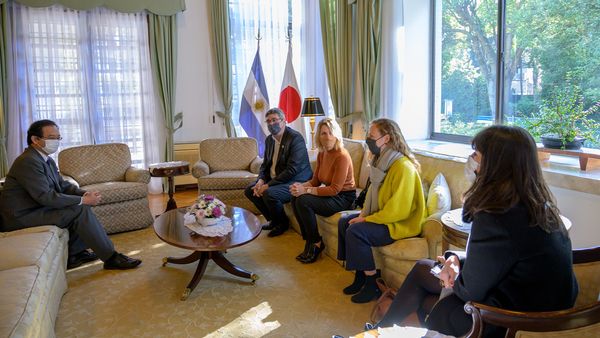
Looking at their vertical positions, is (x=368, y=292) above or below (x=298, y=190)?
below

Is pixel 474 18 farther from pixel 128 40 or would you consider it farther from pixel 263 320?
pixel 128 40

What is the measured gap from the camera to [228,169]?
5.18m

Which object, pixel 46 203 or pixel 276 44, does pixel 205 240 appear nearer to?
pixel 46 203

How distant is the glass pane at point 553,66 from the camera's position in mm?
3316

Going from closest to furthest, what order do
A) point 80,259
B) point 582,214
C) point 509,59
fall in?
point 582,214 < point 80,259 < point 509,59

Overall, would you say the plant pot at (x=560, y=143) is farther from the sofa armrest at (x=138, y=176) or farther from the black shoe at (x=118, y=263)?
the sofa armrest at (x=138, y=176)

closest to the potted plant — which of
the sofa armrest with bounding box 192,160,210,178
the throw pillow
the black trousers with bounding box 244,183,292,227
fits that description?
the throw pillow

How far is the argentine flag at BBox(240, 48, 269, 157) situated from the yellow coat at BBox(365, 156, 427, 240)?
11.9 ft

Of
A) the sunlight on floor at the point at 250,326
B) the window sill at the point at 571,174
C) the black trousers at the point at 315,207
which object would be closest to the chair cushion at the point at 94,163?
the black trousers at the point at 315,207

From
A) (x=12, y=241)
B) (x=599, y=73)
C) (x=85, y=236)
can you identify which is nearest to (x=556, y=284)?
(x=599, y=73)

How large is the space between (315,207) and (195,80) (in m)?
3.63

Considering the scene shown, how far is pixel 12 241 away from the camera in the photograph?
9.04 ft

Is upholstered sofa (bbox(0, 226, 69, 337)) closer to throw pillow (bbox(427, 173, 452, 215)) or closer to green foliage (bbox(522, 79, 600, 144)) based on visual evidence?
throw pillow (bbox(427, 173, 452, 215))

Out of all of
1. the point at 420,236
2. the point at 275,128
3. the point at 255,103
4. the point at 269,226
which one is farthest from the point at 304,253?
the point at 255,103
